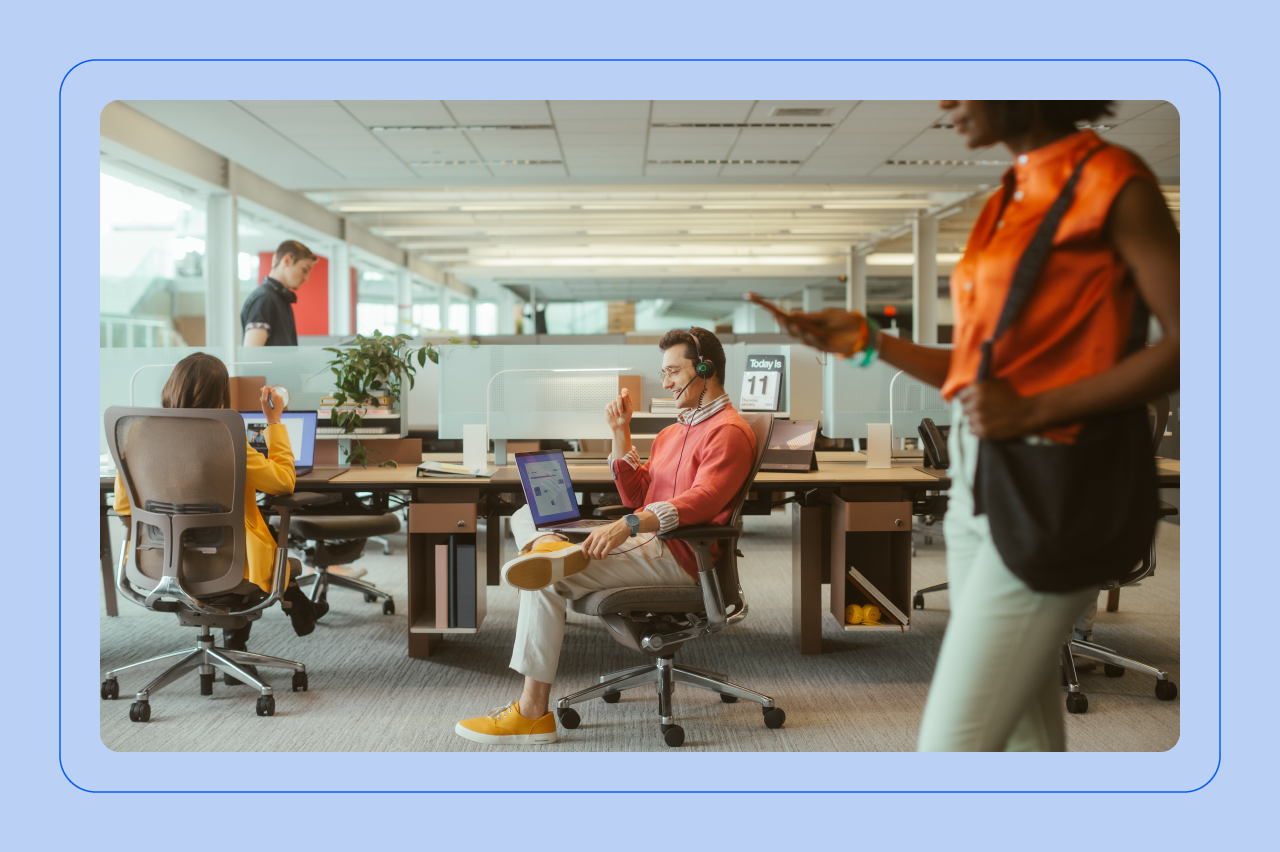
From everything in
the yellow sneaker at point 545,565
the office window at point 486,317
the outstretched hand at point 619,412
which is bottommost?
the yellow sneaker at point 545,565

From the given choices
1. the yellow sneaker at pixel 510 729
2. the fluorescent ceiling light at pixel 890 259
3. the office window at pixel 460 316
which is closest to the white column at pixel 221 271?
the yellow sneaker at pixel 510 729

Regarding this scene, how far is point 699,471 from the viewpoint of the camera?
7.77 feet

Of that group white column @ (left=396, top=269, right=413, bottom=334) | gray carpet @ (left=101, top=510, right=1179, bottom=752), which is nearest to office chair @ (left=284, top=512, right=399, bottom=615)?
gray carpet @ (left=101, top=510, right=1179, bottom=752)

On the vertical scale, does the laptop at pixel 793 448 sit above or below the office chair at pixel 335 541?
above

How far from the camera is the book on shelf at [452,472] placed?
296cm

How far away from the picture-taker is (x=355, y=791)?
75.3 inches

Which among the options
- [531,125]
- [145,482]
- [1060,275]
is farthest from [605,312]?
[1060,275]

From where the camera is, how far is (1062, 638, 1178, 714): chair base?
102 inches

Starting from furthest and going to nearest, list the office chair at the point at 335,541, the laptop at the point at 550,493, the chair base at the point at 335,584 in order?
1. the chair base at the point at 335,584
2. the office chair at the point at 335,541
3. the laptop at the point at 550,493

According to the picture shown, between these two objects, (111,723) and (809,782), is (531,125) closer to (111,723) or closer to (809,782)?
(111,723)

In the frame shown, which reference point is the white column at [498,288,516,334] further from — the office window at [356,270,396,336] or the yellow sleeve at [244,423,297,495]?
the yellow sleeve at [244,423,297,495]

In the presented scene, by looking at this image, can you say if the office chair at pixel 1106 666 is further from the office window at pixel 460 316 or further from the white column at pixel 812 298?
the office window at pixel 460 316

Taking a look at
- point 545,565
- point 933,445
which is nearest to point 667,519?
point 545,565

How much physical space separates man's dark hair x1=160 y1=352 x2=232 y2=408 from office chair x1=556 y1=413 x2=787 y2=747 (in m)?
1.24
